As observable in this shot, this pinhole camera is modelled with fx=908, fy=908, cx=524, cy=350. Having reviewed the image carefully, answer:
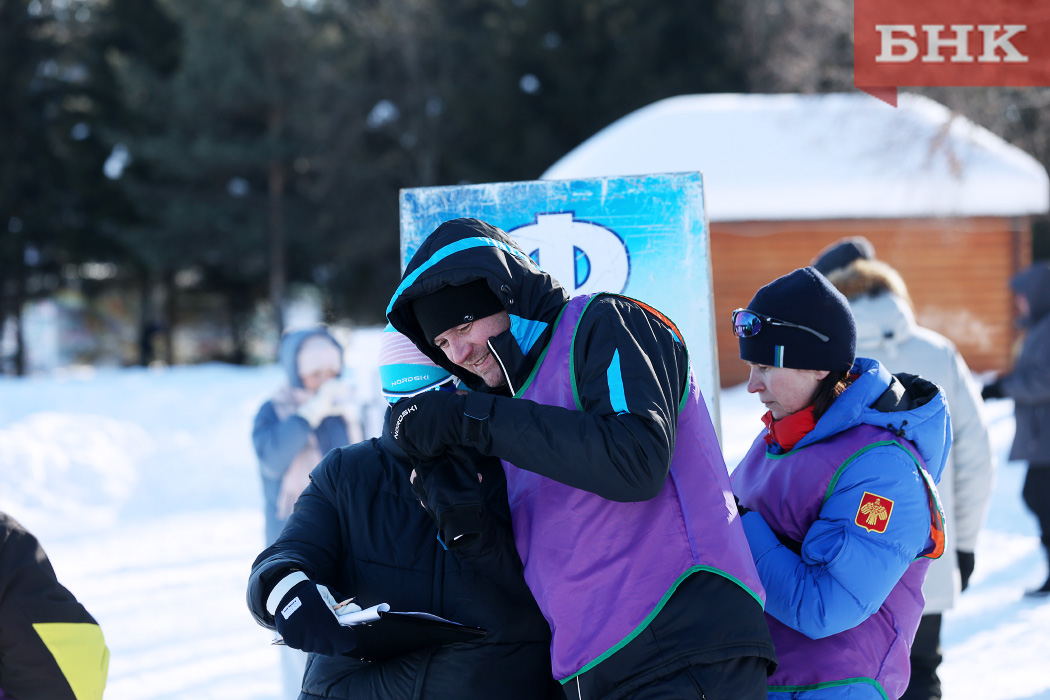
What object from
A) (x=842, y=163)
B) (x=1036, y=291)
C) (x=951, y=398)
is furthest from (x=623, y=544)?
(x=842, y=163)

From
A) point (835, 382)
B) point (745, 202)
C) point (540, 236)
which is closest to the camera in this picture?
point (835, 382)

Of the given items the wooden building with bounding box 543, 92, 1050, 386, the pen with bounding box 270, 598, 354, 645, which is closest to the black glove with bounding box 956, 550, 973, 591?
the pen with bounding box 270, 598, 354, 645

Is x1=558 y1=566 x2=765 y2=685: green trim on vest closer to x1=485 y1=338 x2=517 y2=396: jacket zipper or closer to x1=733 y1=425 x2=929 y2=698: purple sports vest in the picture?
x1=733 y1=425 x2=929 y2=698: purple sports vest

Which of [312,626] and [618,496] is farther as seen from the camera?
[312,626]

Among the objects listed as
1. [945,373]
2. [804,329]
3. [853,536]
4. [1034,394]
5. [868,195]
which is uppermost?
[868,195]

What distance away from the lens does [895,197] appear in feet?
45.5

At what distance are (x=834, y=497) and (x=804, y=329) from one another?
350 mm

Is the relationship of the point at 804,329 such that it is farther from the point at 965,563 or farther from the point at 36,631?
the point at 965,563

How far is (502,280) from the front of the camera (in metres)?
1.66

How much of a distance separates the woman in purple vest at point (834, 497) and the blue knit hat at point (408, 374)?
2.17 ft

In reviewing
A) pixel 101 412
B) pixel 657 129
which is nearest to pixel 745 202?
pixel 657 129

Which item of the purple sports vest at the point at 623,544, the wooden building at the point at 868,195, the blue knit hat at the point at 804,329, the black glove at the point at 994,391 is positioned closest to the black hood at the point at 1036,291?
the black glove at the point at 994,391

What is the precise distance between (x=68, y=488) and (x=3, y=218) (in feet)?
57.1

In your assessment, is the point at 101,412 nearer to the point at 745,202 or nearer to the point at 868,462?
the point at 745,202
